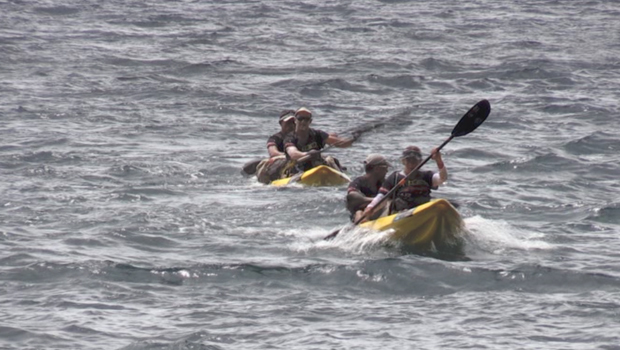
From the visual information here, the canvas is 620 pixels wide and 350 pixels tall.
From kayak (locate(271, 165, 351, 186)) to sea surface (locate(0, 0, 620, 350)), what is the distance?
0.23 m

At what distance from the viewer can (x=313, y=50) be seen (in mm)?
37500

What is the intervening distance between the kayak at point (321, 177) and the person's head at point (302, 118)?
0.85m

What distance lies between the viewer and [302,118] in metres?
21.2

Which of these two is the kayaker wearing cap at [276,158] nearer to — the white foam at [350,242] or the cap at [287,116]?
the cap at [287,116]

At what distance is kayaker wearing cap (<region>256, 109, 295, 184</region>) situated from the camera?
21.4 meters

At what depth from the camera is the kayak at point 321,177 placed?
20.6 meters

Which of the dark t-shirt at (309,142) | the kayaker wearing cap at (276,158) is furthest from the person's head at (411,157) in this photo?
the dark t-shirt at (309,142)

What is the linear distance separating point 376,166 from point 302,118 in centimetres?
416

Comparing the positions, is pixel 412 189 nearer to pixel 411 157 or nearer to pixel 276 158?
pixel 411 157

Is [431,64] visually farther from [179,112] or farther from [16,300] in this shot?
[16,300]

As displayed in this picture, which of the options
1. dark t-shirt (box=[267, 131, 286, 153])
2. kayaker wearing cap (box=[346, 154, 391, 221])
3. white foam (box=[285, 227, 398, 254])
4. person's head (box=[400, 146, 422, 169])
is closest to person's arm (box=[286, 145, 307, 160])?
dark t-shirt (box=[267, 131, 286, 153])

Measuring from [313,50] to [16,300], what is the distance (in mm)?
24552

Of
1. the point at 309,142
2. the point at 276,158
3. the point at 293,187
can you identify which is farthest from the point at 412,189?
the point at 276,158

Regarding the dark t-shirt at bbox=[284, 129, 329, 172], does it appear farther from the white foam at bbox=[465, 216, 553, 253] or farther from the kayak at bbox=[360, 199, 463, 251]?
the kayak at bbox=[360, 199, 463, 251]
